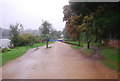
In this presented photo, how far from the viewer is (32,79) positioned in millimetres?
3387

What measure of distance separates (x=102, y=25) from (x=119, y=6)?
1.36m

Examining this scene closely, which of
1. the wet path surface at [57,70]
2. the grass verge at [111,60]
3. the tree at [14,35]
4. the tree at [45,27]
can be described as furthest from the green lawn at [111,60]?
the tree at [45,27]

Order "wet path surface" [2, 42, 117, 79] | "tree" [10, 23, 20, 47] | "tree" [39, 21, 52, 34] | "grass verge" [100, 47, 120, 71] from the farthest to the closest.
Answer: "tree" [39, 21, 52, 34]
"tree" [10, 23, 20, 47]
"grass verge" [100, 47, 120, 71]
"wet path surface" [2, 42, 117, 79]

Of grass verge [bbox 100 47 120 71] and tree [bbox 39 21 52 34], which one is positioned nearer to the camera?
grass verge [bbox 100 47 120 71]

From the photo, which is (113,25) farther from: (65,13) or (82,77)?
(65,13)

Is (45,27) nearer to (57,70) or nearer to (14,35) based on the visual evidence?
(14,35)

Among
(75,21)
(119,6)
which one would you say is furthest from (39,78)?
(75,21)

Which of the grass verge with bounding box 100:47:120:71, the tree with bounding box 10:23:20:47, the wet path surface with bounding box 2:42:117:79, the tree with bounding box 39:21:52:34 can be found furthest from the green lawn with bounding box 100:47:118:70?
the tree with bounding box 39:21:52:34

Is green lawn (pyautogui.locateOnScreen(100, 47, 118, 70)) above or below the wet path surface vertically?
above

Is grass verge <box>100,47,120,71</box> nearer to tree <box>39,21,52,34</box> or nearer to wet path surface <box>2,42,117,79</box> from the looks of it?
wet path surface <box>2,42,117,79</box>

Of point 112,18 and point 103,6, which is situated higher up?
point 103,6

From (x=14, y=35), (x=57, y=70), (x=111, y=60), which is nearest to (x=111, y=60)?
(x=111, y=60)

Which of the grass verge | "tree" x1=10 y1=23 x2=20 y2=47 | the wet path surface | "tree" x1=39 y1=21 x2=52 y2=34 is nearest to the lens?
the wet path surface

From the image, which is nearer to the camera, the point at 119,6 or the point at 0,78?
the point at 0,78
